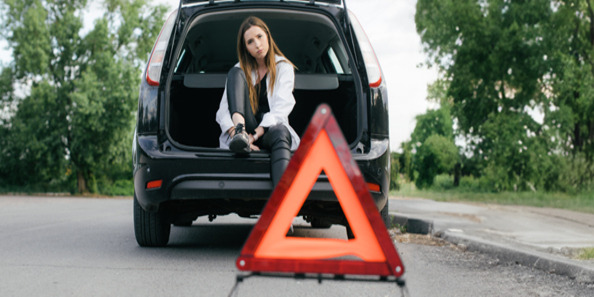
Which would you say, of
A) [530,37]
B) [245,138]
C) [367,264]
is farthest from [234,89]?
[530,37]

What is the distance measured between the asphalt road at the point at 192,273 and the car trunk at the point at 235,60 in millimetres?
975

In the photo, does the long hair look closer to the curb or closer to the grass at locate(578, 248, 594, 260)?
the curb

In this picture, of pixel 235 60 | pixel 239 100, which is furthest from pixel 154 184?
pixel 235 60

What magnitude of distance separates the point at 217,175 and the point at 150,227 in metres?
1.18

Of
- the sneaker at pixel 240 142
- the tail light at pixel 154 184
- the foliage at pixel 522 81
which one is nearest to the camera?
the sneaker at pixel 240 142

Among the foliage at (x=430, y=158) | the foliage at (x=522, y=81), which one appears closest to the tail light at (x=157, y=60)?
the foliage at (x=522, y=81)

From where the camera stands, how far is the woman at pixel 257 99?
14.3 ft

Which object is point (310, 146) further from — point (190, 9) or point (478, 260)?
point (478, 260)

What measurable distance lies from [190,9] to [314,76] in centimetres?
115

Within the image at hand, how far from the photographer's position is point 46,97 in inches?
1212

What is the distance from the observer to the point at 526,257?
516cm

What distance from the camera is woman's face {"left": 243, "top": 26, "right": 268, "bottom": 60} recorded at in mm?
4766

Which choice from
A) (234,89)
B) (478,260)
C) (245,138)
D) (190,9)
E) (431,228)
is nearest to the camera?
(245,138)

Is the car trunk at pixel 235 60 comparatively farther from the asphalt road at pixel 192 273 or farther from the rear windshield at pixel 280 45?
the asphalt road at pixel 192 273
